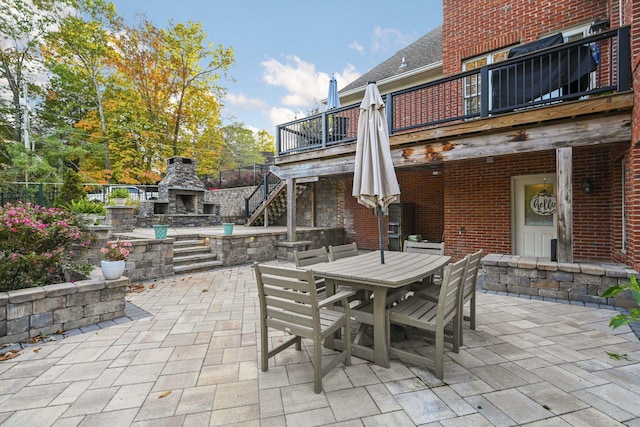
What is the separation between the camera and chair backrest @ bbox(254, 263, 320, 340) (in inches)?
83.8

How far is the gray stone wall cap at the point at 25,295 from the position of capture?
119 inches

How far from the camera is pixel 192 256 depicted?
692 centimetres

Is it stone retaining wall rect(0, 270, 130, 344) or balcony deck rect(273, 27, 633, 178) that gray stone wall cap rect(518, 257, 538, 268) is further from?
stone retaining wall rect(0, 270, 130, 344)

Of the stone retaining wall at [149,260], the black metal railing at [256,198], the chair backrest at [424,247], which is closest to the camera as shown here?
the chair backrest at [424,247]

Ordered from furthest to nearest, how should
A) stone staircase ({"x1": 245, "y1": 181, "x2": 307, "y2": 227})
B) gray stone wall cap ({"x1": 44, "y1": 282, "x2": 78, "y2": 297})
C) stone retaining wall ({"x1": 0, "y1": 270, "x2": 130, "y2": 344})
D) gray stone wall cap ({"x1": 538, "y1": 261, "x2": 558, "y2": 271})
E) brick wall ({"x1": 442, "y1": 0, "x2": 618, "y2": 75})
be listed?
1. stone staircase ({"x1": 245, "y1": 181, "x2": 307, "y2": 227})
2. brick wall ({"x1": 442, "y1": 0, "x2": 618, "y2": 75})
3. gray stone wall cap ({"x1": 538, "y1": 261, "x2": 558, "y2": 271})
4. gray stone wall cap ({"x1": 44, "y1": 282, "x2": 78, "y2": 297})
5. stone retaining wall ({"x1": 0, "y1": 270, "x2": 130, "y2": 344})

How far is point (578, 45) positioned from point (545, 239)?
3.57 meters

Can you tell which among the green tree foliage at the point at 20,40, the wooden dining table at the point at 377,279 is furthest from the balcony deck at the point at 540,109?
the green tree foliage at the point at 20,40

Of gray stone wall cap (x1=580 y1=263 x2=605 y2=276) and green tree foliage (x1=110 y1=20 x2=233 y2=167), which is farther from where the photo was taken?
green tree foliage (x1=110 y1=20 x2=233 y2=167)

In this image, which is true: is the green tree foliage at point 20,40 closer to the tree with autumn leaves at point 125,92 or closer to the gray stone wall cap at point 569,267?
the tree with autumn leaves at point 125,92

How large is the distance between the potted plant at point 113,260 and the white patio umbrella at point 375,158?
3175 millimetres

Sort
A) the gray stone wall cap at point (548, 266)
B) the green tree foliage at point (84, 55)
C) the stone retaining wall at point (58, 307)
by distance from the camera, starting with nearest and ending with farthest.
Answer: the stone retaining wall at point (58, 307) → the gray stone wall cap at point (548, 266) → the green tree foliage at point (84, 55)

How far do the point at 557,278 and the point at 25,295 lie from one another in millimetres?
6807

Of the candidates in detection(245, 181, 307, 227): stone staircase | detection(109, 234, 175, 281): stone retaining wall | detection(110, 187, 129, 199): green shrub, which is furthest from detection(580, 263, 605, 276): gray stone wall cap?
detection(110, 187, 129, 199): green shrub

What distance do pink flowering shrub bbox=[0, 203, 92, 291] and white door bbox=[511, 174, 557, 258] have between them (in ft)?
25.5
